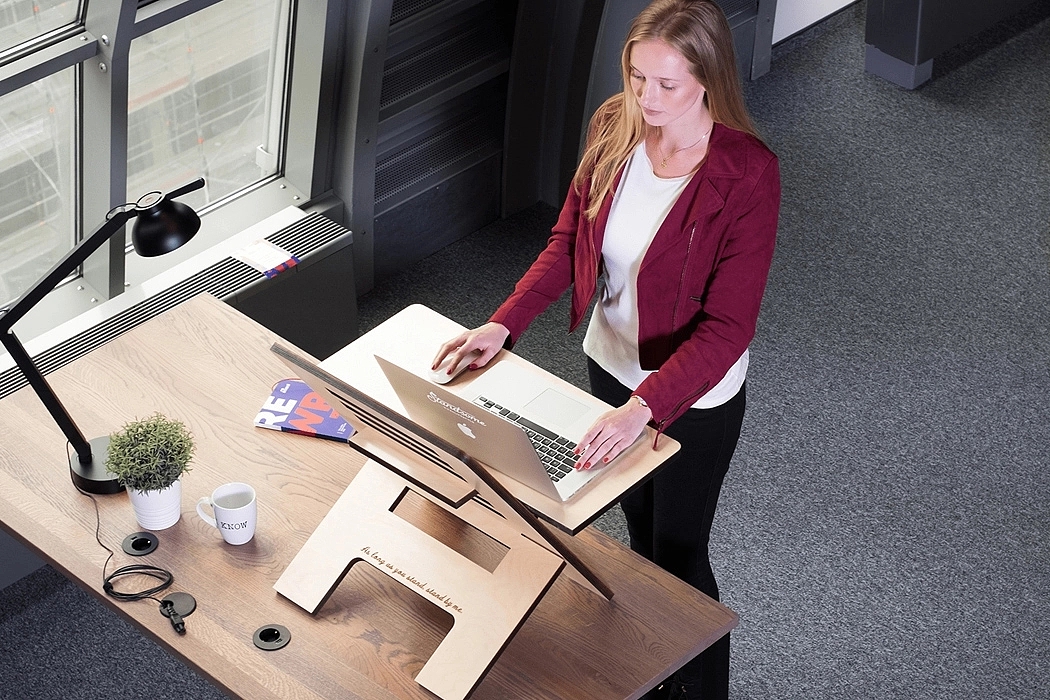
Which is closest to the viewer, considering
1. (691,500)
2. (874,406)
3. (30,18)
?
(691,500)

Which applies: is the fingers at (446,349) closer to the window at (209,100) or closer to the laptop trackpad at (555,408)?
the laptop trackpad at (555,408)

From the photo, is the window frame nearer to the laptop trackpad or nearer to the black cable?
the black cable

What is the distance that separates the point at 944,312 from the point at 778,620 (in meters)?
1.62

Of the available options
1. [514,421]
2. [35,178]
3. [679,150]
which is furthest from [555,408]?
[35,178]

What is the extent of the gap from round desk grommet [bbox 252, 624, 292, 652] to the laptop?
44 centimetres

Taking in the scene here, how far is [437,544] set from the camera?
2.34m

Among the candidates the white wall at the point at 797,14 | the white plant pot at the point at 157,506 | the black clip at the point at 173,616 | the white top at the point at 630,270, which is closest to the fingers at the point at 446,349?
the white top at the point at 630,270

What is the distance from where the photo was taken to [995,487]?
378 centimetres

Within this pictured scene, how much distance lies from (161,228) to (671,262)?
0.97 meters

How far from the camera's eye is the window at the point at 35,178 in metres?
3.33

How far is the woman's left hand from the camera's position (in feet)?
7.32

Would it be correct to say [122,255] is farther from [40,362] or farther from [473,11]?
[473,11]

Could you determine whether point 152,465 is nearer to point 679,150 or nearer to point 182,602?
point 182,602

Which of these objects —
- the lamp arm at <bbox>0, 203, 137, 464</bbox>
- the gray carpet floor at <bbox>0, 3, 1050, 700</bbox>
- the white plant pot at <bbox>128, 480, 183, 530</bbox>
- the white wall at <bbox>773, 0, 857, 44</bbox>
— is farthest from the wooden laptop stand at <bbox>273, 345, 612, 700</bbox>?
the white wall at <bbox>773, 0, 857, 44</bbox>
